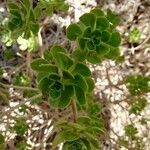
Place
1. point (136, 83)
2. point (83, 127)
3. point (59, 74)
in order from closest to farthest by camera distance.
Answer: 1. point (59, 74)
2. point (83, 127)
3. point (136, 83)

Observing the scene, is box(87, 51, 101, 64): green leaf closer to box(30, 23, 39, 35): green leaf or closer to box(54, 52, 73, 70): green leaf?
box(54, 52, 73, 70): green leaf

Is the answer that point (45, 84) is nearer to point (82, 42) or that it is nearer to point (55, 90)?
point (55, 90)

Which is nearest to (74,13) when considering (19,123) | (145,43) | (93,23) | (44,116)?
(145,43)

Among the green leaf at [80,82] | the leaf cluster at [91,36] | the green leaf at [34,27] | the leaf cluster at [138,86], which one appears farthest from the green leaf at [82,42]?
the leaf cluster at [138,86]

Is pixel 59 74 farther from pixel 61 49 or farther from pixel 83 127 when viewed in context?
pixel 83 127

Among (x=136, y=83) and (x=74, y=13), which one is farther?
(x=74, y=13)

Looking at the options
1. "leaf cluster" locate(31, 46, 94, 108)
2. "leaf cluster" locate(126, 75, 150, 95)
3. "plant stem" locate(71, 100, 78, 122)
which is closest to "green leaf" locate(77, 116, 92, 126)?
"plant stem" locate(71, 100, 78, 122)

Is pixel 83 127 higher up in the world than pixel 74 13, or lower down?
lower down

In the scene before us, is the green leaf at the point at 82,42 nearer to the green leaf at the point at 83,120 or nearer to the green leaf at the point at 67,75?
the green leaf at the point at 67,75

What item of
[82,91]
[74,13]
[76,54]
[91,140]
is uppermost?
[74,13]

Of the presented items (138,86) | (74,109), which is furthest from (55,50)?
(138,86)

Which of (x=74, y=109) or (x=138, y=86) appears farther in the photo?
(x=138, y=86)
